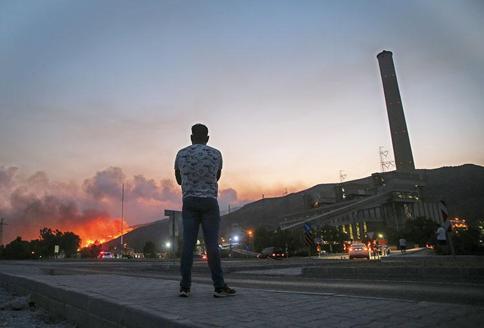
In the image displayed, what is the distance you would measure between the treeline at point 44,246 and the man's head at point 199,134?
11077 centimetres

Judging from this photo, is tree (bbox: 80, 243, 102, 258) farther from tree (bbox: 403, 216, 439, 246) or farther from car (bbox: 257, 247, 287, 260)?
tree (bbox: 403, 216, 439, 246)

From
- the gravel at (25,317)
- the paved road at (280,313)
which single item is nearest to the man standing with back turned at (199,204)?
the paved road at (280,313)

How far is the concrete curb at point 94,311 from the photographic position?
3.12 metres

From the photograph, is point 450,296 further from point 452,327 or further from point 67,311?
point 67,311

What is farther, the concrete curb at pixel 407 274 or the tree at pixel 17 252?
the tree at pixel 17 252

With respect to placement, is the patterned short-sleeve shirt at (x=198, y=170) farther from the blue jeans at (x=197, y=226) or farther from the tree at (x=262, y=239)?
the tree at (x=262, y=239)

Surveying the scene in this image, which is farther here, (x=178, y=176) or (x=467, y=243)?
(x=467, y=243)

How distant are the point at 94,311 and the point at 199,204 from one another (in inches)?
72.4

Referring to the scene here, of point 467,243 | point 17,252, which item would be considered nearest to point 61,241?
point 17,252

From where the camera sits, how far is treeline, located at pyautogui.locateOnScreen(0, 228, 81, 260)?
97438 millimetres

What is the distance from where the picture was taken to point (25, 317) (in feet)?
19.0

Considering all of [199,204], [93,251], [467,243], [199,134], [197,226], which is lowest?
[467,243]

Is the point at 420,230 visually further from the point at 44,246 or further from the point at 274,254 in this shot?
the point at 44,246

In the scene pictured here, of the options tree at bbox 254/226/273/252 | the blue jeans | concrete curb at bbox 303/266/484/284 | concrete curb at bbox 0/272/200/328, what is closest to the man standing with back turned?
the blue jeans
